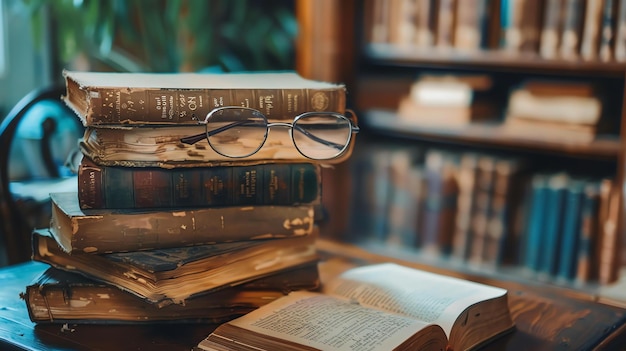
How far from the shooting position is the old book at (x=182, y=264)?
782mm

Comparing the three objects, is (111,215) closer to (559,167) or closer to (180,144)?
(180,144)

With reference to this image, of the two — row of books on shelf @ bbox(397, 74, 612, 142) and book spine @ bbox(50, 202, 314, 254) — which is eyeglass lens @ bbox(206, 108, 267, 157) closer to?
book spine @ bbox(50, 202, 314, 254)

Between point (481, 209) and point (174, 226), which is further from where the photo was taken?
point (481, 209)

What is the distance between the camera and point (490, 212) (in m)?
1.96

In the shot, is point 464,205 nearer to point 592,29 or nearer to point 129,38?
point 592,29

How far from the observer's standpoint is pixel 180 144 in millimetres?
824

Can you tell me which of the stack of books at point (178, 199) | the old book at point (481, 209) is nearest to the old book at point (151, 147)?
the stack of books at point (178, 199)

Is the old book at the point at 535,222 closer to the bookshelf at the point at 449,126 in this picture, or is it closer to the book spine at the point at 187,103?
the bookshelf at the point at 449,126

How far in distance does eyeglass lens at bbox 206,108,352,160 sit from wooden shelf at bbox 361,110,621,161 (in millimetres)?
1092

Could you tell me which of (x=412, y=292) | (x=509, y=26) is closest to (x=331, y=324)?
(x=412, y=292)

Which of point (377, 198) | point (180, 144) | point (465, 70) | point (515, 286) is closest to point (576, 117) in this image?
point (465, 70)

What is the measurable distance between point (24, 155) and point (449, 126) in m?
1.20

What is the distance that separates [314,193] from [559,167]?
1.43 meters

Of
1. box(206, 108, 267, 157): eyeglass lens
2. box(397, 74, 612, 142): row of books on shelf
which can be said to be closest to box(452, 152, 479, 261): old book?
box(397, 74, 612, 142): row of books on shelf
